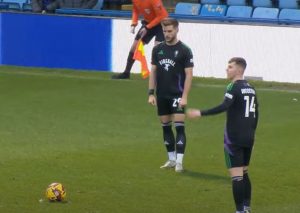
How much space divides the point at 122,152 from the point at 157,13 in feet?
21.4

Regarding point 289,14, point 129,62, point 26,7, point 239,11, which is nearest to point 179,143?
point 129,62

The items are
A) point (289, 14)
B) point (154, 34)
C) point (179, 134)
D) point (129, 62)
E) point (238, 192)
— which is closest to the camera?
point (238, 192)

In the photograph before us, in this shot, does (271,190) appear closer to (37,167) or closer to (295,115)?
(37,167)

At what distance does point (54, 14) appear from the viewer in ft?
78.4

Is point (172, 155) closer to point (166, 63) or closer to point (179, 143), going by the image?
point (179, 143)

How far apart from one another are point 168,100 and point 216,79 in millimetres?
9263

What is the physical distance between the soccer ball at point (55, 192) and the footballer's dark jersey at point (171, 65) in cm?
242

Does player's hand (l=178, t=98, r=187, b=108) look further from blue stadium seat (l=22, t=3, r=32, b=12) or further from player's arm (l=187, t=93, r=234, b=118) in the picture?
blue stadium seat (l=22, t=3, r=32, b=12)

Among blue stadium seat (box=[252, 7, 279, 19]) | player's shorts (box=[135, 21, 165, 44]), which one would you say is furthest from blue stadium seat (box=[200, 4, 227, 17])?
player's shorts (box=[135, 21, 165, 44])

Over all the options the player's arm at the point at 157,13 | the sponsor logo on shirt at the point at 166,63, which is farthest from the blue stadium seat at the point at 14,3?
the sponsor logo on shirt at the point at 166,63

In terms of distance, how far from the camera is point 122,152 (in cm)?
1402

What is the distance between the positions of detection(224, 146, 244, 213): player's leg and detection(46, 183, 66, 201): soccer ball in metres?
1.96

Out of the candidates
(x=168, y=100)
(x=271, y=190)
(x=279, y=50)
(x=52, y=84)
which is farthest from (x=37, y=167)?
(x=279, y=50)

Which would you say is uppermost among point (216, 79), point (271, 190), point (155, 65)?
point (155, 65)
